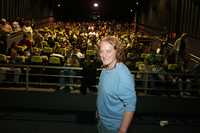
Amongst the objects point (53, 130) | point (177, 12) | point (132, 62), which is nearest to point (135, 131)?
point (53, 130)

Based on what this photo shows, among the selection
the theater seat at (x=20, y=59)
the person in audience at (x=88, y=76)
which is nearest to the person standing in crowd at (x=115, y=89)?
the person in audience at (x=88, y=76)

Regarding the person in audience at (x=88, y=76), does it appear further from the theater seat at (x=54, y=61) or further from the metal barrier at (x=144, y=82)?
the theater seat at (x=54, y=61)

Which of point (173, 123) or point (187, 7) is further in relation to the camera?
point (187, 7)

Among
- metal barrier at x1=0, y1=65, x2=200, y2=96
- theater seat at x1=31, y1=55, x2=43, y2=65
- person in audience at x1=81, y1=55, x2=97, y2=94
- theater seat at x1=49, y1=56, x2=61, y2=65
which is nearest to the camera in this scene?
person in audience at x1=81, y1=55, x2=97, y2=94

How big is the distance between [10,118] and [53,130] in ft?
3.60

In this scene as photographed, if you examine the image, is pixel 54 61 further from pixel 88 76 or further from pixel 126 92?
pixel 126 92

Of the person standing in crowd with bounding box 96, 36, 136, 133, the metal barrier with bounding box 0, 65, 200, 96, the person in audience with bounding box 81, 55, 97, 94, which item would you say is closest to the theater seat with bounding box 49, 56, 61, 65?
the metal barrier with bounding box 0, 65, 200, 96

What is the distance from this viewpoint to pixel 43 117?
894cm

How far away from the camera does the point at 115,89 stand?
11.1ft

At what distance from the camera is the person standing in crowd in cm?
334

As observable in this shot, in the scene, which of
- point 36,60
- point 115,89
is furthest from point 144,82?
point 115,89

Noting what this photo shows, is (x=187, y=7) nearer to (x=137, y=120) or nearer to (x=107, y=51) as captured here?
(x=137, y=120)

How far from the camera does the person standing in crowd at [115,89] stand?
334 centimetres

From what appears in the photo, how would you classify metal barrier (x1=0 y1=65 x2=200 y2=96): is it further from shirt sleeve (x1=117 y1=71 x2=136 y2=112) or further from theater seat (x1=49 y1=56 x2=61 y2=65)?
shirt sleeve (x1=117 y1=71 x2=136 y2=112)
